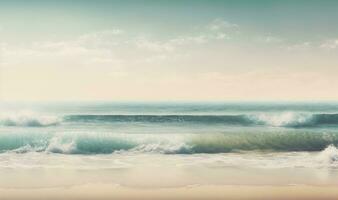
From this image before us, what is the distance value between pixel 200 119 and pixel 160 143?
37.9 inches

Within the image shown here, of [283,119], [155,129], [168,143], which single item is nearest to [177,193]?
[168,143]

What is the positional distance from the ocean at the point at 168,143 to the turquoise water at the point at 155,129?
0.03 ft

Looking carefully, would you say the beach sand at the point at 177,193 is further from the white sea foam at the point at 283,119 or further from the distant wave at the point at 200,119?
the white sea foam at the point at 283,119

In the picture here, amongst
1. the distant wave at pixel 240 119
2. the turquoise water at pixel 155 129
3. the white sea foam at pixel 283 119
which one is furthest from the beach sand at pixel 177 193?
the white sea foam at pixel 283 119

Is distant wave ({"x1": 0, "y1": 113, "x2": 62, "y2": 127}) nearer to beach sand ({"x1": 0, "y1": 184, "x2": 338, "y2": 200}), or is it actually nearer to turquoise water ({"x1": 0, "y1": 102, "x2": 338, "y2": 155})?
turquoise water ({"x1": 0, "y1": 102, "x2": 338, "y2": 155})

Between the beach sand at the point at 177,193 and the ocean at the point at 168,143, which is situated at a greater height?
the ocean at the point at 168,143

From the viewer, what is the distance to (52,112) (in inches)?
236

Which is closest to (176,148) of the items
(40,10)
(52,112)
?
(52,112)

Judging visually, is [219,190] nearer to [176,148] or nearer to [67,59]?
[176,148]

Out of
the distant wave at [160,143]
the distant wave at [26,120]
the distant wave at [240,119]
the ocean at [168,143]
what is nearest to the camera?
the ocean at [168,143]

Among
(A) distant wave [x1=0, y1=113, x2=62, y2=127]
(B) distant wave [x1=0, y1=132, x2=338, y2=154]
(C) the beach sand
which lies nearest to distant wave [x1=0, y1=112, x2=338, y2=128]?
(A) distant wave [x1=0, y1=113, x2=62, y2=127]

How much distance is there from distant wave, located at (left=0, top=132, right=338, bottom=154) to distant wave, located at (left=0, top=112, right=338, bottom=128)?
18cm

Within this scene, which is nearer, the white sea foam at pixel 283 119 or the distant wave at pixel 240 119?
the distant wave at pixel 240 119

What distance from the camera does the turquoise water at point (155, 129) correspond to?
5.95m
